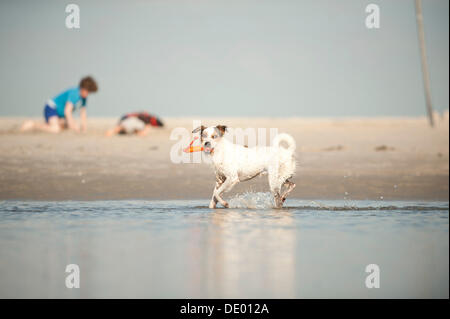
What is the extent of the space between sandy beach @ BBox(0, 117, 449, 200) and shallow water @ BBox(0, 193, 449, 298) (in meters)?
1.31

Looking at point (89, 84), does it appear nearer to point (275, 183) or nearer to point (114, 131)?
point (114, 131)

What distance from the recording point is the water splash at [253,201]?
936 cm

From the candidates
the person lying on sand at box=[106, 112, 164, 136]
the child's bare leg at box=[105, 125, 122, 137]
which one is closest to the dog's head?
the child's bare leg at box=[105, 125, 122, 137]

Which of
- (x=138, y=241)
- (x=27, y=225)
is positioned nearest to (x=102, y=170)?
(x=27, y=225)

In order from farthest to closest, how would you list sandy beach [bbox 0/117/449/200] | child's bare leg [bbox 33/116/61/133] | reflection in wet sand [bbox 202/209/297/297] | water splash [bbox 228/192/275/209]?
child's bare leg [bbox 33/116/61/133], sandy beach [bbox 0/117/449/200], water splash [bbox 228/192/275/209], reflection in wet sand [bbox 202/209/297/297]

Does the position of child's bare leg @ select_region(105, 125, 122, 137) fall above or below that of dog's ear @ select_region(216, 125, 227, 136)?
above

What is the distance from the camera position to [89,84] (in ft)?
54.0

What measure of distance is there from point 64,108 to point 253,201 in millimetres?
9534

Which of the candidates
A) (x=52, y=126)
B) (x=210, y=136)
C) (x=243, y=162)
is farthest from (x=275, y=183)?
(x=52, y=126)

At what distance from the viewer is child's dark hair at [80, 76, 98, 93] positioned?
16406mm

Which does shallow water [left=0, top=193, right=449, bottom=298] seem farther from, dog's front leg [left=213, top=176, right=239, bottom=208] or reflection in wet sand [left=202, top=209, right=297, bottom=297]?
dog's front leg [left=213, top=176, right=239, bottom=208]

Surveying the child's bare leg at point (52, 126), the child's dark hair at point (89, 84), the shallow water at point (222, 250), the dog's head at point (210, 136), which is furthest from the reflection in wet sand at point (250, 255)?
the child's bare leg at point (52, 126)
